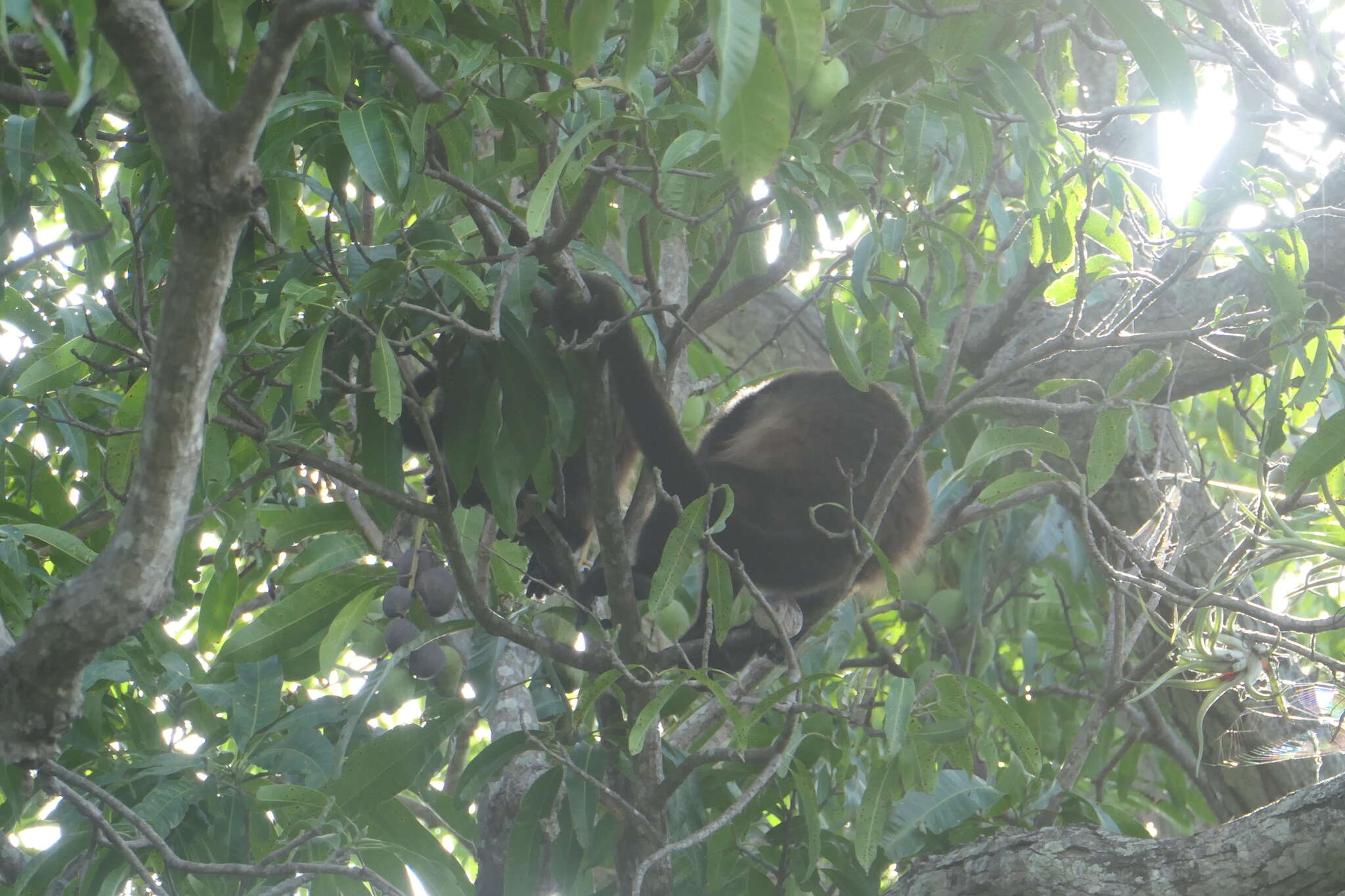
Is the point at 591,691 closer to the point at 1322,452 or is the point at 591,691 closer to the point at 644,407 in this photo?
the point at 644,407

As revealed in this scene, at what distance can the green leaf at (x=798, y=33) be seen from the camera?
42.6 inches

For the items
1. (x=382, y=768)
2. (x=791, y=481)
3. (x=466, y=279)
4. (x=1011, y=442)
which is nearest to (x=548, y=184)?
(x=466, y=279)

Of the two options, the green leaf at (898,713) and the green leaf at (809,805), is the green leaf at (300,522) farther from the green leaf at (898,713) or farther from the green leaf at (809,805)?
the green leaf at (898,713)

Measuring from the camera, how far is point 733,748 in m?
2.35

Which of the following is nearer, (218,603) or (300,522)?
(300,522)

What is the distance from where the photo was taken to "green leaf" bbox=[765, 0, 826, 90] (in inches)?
42.6

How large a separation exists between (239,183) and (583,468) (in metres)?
2.45

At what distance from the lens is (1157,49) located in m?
1.39

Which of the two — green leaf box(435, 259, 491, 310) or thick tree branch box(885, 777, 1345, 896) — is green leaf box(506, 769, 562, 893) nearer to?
thick tree branch box(885, 777, 1345, 896)

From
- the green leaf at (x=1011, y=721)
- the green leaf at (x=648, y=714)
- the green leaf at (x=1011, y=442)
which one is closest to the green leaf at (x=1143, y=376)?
the green leaf at (x=1011, y=442)

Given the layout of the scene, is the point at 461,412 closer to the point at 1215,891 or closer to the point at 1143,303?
the point at 1143,303

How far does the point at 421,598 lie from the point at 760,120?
167 centimetres

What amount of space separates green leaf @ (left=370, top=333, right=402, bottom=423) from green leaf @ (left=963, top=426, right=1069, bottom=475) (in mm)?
1059

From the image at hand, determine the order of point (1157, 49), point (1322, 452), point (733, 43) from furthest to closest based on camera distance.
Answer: point (1322, 452) → point (1157, 49) → point (733, 43)
